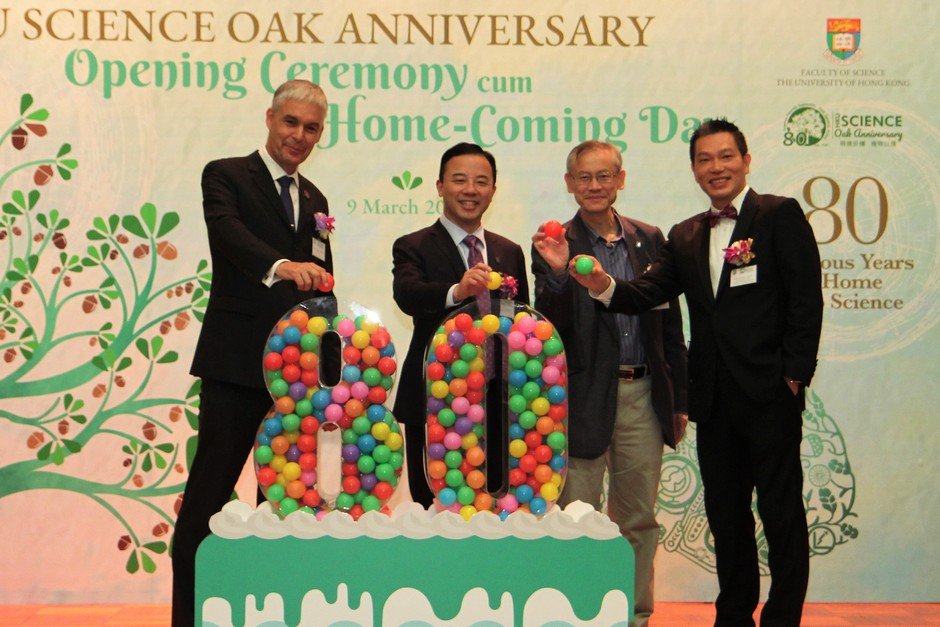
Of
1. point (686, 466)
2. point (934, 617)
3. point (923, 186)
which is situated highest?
point (923, 186)

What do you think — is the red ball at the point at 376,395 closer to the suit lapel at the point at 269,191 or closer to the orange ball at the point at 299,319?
the orange ball at the point at 299,319

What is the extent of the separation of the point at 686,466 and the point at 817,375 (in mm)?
703

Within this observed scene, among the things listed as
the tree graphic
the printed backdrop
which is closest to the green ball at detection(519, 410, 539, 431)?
the printed backdrop

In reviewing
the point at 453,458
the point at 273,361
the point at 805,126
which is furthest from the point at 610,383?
the point at 805,126

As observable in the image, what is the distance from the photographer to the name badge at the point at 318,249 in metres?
3.09

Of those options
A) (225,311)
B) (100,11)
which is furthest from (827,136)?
(100,11)

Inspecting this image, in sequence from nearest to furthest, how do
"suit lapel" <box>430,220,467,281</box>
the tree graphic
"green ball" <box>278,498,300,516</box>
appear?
1. "green ball" <box>278,498,300,516</box>
2. "suit lapel" <box>430,220,467,281</box>
3. the tree graphic

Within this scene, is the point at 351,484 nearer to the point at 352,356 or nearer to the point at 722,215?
the point at 352,356

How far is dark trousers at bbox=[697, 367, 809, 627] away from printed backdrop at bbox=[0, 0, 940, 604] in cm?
110

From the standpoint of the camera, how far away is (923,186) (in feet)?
14.1

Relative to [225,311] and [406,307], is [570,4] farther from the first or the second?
[225,311]

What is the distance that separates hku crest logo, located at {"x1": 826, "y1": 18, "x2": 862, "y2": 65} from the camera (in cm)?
427

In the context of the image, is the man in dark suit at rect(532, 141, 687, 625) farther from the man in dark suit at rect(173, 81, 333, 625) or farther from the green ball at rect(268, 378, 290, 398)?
the green ball at rect(268, 378, 290, 398)

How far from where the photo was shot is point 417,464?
3.10 m
